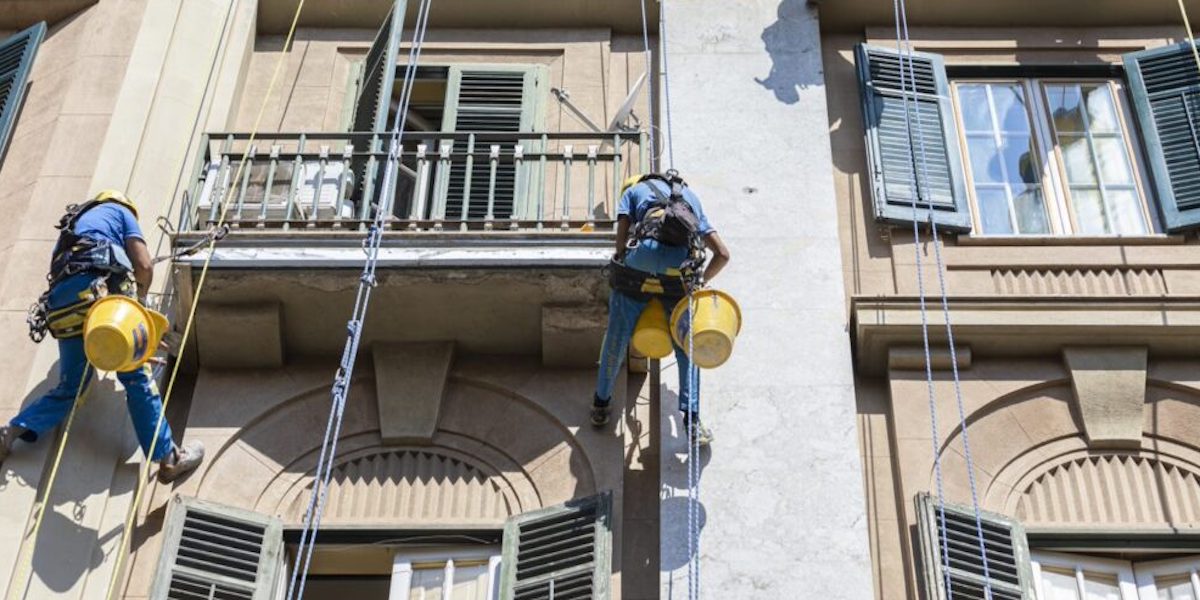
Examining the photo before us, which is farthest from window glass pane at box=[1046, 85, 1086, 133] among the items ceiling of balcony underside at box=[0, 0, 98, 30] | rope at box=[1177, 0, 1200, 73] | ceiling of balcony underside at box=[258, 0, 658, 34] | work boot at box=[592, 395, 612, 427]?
ceiling of balcony underside at box=[0, 0, 98, 30]

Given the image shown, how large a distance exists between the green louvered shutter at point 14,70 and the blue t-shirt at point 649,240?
16.6 feet

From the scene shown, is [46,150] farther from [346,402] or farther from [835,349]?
[835,349]

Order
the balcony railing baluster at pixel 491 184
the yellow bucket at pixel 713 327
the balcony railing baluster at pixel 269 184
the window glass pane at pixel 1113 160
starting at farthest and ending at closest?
the window glass pane at pixel 1113 160 < the balcony railing baluster at pixel 269 184 < the balcony railing baluster at pixel 491 184 < the yellow bucket at pixel 713 327

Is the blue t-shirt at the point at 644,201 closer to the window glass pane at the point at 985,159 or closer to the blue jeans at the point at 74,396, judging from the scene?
the window glass pane at the point at 985,159

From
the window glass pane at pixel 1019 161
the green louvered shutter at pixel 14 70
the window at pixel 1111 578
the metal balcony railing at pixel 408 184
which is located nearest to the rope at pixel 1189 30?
the window glass pane at pixel 1019 161

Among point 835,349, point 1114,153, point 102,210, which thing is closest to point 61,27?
point 102,210

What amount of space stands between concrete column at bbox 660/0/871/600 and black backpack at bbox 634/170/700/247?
1.17 meters

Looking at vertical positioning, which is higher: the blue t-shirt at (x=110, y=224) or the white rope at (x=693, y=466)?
the blue t-shirt at (x=110, y=224)

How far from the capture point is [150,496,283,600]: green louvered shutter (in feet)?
33.3

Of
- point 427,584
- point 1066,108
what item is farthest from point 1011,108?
point 427,584

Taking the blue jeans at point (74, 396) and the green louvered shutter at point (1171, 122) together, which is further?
the green louvered shutter at point (1171, 122)

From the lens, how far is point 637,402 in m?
11.1

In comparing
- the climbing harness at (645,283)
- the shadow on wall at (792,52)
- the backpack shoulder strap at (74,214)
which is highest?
the shadow on wall at (792,52)

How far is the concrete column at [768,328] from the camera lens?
995 cm
